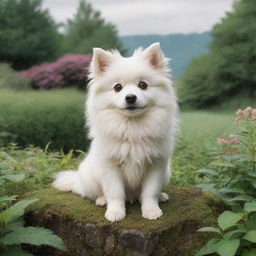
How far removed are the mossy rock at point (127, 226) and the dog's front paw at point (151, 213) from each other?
1.4 inches

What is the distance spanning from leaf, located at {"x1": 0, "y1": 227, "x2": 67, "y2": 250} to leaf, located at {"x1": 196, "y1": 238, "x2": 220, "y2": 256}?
3.14 ft

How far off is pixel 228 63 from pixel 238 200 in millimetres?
14327

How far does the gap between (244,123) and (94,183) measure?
50.5 inches

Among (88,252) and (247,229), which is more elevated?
(247,229)

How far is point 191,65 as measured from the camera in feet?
62.5

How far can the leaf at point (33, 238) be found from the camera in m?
3.09

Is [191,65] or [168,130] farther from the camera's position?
[191,65]

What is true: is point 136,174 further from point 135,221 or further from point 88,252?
point 88,252

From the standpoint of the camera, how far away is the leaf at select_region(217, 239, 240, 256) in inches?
116

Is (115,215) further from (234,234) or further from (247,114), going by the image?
(247,114)

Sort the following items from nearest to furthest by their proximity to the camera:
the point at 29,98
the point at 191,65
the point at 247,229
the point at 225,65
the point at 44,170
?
the point at 247,229 < the point at 44,170 < the point at 29,98 < the point at 225,65 < the point at 191,65

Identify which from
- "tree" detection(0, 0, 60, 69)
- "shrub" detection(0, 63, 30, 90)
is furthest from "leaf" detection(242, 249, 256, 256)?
"tree" detection(0, 0, 60, 69)

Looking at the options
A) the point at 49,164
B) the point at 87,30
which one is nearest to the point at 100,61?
the point at 49,164

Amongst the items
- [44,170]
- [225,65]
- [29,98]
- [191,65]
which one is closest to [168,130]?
[44,170]
